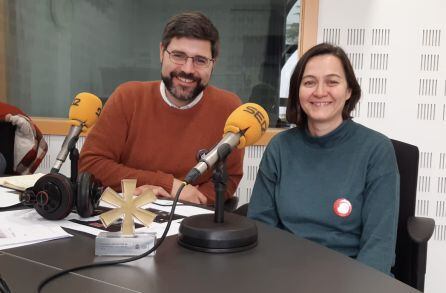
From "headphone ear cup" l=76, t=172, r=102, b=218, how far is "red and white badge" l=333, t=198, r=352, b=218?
71cm

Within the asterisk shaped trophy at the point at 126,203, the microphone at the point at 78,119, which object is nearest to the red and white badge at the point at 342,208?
the asterisk shaped trophy at the point at 126,203

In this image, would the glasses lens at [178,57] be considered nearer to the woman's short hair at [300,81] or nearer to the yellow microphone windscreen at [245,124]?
the woman's short hair at [300,81]

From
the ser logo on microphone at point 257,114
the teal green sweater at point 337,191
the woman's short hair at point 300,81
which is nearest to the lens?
the ser logo on microphone at point 257,114

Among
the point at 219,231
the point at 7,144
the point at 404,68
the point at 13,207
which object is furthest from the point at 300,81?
the point at 7,144

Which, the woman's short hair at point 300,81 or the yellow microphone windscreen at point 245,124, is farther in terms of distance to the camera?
the woman's short hair at point 300,81

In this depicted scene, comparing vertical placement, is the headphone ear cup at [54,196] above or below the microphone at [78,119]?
below

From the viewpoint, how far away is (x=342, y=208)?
135 centimetres

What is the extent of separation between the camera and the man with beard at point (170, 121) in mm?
1716

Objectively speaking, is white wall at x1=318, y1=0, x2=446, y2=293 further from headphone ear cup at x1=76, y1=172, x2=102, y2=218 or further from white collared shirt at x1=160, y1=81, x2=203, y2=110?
headphone ear cup at x1=76, y1=172, x2=102, y2=218

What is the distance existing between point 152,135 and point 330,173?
773 millimetres

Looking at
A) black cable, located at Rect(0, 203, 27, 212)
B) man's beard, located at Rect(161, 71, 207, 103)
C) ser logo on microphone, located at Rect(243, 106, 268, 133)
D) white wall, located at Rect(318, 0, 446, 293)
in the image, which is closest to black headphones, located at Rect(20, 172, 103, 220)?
black cable, located at Rect(0, 203, 27, 212)

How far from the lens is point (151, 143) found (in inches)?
72.0

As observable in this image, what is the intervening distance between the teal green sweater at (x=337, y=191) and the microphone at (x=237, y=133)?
16.7 inches

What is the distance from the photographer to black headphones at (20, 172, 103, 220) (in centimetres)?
106
